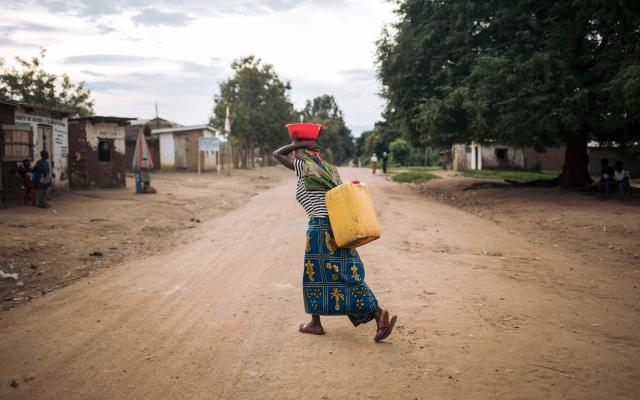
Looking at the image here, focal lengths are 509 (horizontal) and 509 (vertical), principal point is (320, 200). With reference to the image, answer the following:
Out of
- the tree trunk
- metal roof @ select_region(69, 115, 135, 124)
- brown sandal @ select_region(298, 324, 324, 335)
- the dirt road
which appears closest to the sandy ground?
the dirt road

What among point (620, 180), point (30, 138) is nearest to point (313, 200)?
point (620, 180)

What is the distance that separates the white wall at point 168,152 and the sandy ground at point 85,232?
60.6 ft

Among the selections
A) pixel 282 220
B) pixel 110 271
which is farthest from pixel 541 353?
pixel 282 220

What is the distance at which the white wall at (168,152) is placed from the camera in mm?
37375

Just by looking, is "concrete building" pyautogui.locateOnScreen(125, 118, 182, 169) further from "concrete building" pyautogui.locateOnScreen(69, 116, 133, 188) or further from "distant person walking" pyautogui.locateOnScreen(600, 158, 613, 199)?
"distant person walking" pyautogui.locateOnScreen(600, 158, 613, 199)

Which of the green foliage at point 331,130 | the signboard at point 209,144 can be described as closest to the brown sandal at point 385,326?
the signboard at point 209,144

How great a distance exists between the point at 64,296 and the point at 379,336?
4.17 metres

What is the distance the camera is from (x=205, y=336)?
190 inches

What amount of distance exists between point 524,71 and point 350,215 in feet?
43.7

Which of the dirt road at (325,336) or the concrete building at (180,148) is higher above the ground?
Result: the concrete building at (180,148)

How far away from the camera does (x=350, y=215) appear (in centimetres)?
438

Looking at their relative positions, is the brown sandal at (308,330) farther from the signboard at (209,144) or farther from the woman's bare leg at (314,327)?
the signboard at (209,144)

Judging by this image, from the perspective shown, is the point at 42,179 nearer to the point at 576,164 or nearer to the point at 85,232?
the point at 85,232

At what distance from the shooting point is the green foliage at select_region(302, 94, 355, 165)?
84.2 m
